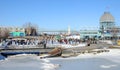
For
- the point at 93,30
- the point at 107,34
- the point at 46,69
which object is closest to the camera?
the point at 46,69

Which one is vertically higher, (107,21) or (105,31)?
(107,21)

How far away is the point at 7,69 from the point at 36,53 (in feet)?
67.3

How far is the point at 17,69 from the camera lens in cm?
2462

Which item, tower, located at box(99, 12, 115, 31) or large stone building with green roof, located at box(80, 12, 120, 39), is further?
tower, located at box(99, 12, 115, 31)

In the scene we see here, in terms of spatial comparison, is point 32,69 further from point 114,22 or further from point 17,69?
point 114,22

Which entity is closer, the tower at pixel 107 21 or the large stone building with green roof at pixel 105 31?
the large stone building with green roof at pixel 105 31

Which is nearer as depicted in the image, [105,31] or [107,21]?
[105,31]

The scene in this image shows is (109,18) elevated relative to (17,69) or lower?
elevated

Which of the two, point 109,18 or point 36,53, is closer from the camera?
point 36,53

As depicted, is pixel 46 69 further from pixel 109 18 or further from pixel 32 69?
pixel 109 18

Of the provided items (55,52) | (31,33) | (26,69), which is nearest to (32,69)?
(26,69)

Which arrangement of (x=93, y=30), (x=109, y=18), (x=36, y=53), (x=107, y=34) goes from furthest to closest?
(x=109, y=18), (x=93, y=30), (x=107, y=34), (x=36, y=53)

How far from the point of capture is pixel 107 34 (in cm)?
11319

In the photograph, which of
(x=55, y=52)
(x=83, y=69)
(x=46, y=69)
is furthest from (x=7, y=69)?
(x=55, y=52)
